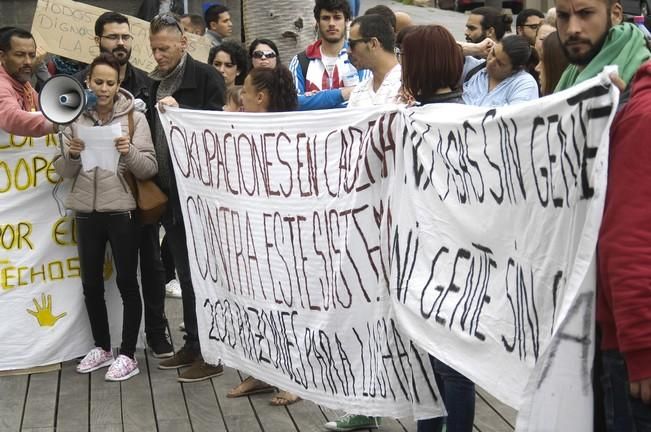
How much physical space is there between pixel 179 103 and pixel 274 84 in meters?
0.87

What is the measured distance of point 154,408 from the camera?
17.9 ft

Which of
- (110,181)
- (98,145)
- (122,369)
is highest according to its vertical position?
(98,145)

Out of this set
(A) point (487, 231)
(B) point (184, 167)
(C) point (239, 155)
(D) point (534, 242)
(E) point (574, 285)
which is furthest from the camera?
(B) point (184, 167)

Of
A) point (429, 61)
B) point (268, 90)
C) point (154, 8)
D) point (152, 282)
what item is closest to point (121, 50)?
point (152, 282)

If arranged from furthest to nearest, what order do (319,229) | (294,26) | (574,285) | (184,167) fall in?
1. (294,26)
2. (184,167)
3. (319,229)
4. (574,285)

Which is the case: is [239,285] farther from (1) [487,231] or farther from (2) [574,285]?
(2) [574,285]

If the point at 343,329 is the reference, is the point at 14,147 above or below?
above

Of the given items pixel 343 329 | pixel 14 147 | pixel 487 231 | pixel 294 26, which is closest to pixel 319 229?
pixel 343 329

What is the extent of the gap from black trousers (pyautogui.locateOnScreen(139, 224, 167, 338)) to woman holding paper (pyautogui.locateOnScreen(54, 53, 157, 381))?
194 millimetres

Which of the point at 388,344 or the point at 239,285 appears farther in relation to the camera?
the point at 239,285

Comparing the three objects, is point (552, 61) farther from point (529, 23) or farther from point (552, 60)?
point (529, 23)

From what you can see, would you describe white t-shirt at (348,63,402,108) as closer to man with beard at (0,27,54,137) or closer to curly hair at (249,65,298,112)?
curly hair at (249,65,298,112)

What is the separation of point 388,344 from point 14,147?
2822 millimetres

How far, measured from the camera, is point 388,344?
14.4 feet
